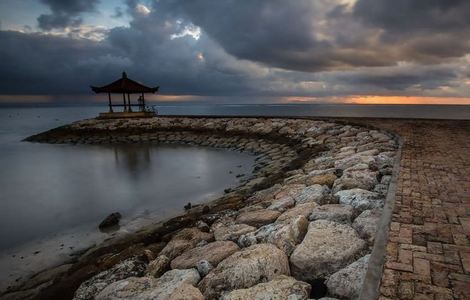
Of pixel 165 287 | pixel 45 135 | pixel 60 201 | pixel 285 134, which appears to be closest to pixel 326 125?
pixel 285 134

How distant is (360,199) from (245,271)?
232cm

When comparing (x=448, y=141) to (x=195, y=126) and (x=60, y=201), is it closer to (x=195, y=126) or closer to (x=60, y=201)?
(x=60, y=201)

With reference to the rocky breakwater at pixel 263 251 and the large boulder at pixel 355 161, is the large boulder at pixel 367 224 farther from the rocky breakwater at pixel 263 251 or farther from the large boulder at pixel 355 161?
the large boulder at pixel 355 161

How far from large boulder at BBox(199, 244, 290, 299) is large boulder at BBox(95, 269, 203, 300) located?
190 millimetres

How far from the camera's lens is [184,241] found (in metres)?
4.54

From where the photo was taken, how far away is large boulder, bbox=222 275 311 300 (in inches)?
109

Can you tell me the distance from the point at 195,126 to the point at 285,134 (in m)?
8.65

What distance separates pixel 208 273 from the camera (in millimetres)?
3447

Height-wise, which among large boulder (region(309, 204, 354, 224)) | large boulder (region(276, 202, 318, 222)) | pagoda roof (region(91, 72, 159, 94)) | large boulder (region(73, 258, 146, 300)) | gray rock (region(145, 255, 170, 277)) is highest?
pagoda roof (region(91, 72, 159, 94))

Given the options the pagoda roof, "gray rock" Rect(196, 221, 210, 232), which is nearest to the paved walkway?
"gray rock" Rect(196, 221, 210, 232)

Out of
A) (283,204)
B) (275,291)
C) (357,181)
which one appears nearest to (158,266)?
(275,291)

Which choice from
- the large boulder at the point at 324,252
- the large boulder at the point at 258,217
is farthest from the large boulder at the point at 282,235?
the large boulder at the point at 258,217

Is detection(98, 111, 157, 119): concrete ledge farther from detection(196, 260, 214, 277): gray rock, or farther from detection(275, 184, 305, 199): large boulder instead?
detection(196, 260, 214, 277): gray rock

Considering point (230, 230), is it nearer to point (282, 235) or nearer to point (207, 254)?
point (207, 254)
